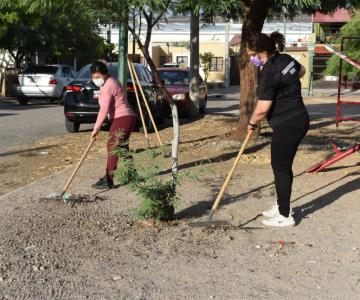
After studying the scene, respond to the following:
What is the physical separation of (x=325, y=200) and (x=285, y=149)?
5.04 feet

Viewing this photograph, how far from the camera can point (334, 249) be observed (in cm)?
571

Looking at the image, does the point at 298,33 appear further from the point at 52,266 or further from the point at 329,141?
the point at 52,266

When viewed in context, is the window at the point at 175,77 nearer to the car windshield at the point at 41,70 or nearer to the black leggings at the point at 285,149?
the car windshield at the point at 41,70

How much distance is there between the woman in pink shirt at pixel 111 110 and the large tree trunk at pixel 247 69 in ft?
12.7

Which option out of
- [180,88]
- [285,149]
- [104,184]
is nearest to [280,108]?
[285,149]

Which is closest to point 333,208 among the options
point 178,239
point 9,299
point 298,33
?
point 178,239

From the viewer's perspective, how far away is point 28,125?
51.8 ft

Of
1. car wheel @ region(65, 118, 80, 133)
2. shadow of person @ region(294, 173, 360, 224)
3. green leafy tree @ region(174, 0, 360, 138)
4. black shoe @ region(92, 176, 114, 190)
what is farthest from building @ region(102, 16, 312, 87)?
black shoe @ region(92, 176, 114, 190)

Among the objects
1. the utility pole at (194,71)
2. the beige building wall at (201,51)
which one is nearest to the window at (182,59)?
the beige building wall at (201,51)

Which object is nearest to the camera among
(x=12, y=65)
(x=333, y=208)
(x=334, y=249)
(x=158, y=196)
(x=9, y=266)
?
(x=9, y=266)

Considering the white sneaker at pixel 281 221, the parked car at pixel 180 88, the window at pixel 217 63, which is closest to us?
the white sneaker at pixel 281 221

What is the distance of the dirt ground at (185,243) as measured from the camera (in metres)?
4.75

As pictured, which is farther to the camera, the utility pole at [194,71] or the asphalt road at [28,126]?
the utility pole at [194,71]

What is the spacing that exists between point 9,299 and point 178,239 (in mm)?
1876
